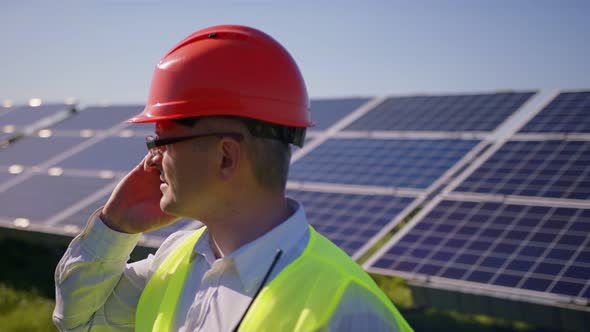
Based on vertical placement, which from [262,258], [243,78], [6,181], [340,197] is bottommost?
[6,181]

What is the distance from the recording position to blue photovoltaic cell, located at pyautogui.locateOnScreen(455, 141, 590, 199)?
923 cm

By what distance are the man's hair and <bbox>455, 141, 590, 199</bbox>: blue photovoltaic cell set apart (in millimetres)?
7284

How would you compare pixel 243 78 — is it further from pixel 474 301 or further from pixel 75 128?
pixel 75 128

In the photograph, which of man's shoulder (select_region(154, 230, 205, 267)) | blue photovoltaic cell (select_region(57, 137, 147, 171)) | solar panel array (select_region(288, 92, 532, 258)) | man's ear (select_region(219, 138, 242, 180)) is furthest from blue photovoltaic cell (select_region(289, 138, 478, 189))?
man's ear (select_region(219, 138, 242, 180))

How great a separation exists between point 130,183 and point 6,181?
507 inches

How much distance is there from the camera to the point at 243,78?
2314mm

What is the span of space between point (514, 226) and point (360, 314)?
6857 millimetres

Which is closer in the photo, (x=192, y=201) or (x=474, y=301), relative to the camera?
(x=192, y=201)

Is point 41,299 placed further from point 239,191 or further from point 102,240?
point 239,191

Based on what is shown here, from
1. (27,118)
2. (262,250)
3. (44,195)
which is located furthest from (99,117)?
(262,250)

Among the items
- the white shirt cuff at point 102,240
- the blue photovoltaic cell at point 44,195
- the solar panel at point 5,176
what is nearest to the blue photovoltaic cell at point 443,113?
the blue photovoltaic cell at point 44,195

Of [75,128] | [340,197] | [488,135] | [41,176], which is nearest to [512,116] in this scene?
[488,135]

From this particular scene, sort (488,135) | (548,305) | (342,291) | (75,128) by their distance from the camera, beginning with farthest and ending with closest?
(75,128), (488,135), (548,305), (342,291)

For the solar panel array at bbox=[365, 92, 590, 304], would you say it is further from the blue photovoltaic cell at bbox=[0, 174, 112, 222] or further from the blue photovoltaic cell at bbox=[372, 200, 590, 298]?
the blue photovoltaic cell at bbox=[0, 174, 112, 222]
